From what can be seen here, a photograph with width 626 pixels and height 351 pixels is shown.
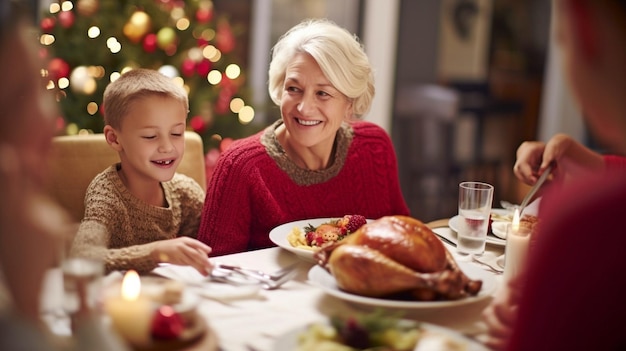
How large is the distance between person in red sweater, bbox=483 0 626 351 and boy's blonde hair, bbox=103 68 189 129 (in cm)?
111

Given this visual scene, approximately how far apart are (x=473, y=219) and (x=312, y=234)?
1.28ft

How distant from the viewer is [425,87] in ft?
16.0

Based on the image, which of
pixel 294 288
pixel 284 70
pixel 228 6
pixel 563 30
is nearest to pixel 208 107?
pixel 284 70

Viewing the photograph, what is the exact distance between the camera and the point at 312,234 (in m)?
1.54

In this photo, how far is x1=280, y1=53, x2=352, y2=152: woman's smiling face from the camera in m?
1.98

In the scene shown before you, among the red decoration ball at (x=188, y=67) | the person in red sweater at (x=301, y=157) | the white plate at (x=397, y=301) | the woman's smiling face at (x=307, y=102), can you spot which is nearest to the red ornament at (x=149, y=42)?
the red decoration ball at (x=188, y=67)

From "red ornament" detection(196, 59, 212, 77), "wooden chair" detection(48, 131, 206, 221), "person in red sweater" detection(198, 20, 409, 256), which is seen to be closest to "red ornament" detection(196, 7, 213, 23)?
"red ornament" detection(196, 59, 212, 77)

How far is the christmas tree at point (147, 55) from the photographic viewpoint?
2.78m

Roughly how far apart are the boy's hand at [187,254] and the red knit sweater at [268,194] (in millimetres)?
493

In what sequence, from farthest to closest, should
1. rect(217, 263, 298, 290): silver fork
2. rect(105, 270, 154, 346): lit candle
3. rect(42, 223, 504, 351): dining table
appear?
1. rect(217, 263, 298, 290): silver fork
2. rect(42, 223, 504, 351): dining table
3. rect(105, 270, 154, 346): lit candle

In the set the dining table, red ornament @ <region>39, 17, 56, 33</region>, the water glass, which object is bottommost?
the dining table

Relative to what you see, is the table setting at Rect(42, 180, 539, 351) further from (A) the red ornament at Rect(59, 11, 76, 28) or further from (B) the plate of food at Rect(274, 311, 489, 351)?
(A) the red ornament at Rect(59, 11, 76, 28)

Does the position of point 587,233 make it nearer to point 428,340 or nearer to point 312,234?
point 428,340

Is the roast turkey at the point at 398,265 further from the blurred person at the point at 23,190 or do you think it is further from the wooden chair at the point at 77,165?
the wooden chair at the point at 77,165
